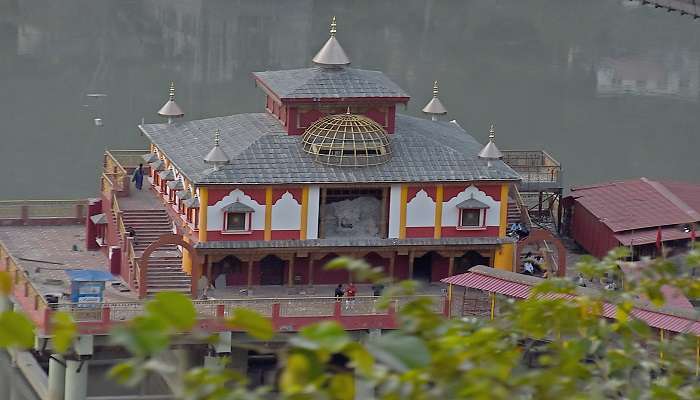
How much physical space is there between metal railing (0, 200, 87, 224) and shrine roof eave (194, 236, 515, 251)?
21.4 feet

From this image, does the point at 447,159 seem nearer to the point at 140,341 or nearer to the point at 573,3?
the point at 140,341

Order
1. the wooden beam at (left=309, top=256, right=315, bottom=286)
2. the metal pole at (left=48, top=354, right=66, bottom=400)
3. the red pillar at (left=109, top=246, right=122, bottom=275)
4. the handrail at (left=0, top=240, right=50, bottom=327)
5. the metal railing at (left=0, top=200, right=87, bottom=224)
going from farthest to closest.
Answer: the metal railing at (left=0, top=200, right=87, bottom=224), the red pillar at (left=109, top=246, right=122, bottom=275), the wooden beam at (left=309, top=256, right=315, bottom=286), the metal pole at (left=48, top=354, right=66, bottom=400), the handrail at (left=0, top=240, right=50, bottom=327)

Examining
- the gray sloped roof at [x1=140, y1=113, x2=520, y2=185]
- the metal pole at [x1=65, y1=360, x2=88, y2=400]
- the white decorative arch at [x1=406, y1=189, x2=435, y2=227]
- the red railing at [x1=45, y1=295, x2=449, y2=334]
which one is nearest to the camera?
the red railing at [x1=45, y1=295, x2=449, y2=334]

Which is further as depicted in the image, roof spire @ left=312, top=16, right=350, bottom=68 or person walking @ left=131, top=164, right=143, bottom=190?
person walking @ left=131, top=164, right=143, bottom=190

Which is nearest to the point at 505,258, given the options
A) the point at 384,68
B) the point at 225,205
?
the point at 225,205

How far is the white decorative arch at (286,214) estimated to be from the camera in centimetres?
3991

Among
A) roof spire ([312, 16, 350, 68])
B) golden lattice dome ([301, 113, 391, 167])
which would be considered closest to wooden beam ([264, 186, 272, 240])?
golden lattice dome ([301, 113, 391, 167])

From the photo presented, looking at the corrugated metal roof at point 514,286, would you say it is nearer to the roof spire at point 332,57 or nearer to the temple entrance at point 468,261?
the temple entrance at point 468,261

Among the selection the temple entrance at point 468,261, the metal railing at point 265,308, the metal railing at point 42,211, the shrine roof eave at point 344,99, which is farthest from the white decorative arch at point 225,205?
the metal railing at point 42,211

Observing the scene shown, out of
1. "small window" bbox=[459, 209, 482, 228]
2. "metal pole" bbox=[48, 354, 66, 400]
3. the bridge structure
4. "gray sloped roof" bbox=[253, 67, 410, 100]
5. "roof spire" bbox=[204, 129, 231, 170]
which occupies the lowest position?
"metal pole" bbox=[48, 354, 66, 400]

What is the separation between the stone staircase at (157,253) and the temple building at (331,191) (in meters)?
0.28

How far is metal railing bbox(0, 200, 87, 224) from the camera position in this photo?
4453 centimetres

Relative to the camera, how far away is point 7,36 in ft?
269

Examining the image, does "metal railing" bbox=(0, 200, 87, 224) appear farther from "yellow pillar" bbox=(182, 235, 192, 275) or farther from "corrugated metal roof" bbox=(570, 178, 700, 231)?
"corrugated metal roof" bbox=(570, 178, 700, 231)
